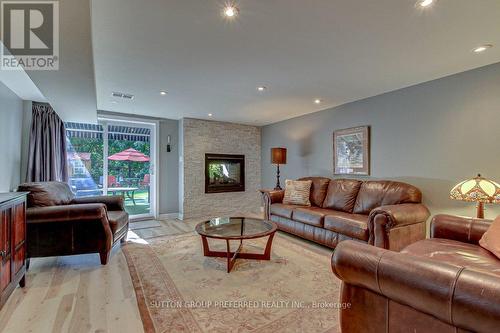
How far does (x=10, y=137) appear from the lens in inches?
133

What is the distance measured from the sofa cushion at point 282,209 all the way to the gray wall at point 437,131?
140 cm

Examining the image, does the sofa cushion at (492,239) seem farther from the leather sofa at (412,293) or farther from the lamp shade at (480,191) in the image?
the lamp shade at (480,191)

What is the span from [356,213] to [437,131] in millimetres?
1451

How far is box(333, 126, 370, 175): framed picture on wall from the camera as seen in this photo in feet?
12.3

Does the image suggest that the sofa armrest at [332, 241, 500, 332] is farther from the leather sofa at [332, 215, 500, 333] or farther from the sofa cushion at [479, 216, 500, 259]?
the sofa cushion at [479, 216, 500, 259]

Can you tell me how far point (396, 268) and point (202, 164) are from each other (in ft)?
15.0

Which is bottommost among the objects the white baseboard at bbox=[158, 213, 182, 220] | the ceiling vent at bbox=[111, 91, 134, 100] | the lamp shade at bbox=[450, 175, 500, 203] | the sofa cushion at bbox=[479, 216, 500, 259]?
the white baseboard at bbox=[158, 213, 182, 220]

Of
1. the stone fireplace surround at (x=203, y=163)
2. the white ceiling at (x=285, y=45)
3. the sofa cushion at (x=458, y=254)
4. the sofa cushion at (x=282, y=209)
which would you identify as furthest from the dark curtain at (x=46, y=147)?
the sofa cushion at (x=458, y=254)

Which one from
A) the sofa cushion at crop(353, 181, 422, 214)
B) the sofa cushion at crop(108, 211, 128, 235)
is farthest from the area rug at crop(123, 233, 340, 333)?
the sofa cushion at crop(353, 181, 422, 214)

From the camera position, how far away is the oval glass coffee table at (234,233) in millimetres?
2480

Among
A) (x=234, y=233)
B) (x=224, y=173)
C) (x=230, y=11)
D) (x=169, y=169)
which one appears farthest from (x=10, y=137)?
(x=230, y=11)

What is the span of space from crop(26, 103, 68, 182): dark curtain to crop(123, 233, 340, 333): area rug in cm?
215

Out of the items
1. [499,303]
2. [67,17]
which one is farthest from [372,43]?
[67,17]

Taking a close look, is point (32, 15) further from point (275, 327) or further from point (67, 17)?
point (275, 327)
